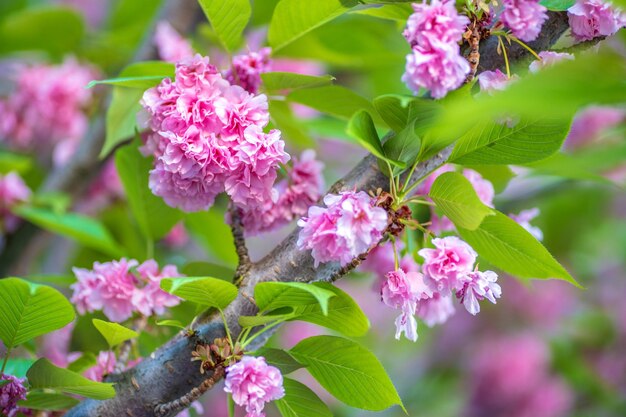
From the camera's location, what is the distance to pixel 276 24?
55 centimetres

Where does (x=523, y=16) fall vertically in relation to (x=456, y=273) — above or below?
above

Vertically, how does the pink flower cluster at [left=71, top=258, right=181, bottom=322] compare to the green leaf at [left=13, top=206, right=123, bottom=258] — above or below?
above

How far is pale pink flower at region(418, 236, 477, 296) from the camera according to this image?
1.49 ft

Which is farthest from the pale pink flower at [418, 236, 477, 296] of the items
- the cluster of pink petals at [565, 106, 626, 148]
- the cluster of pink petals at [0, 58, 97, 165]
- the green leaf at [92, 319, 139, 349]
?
the cluster of pink petals at [565, 106, 626, 148]

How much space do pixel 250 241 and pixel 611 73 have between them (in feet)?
5.98

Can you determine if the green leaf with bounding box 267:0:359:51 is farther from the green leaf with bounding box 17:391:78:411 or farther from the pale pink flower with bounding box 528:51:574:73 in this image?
the green leaf with bounding box 17:391:78:411

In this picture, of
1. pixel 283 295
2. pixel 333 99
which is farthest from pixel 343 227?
pixel 333 99

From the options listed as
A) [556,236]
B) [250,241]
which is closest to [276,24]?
[556,236]

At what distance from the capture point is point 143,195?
0.63 metres

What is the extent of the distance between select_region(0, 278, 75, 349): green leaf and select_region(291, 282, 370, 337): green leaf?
0.51ft

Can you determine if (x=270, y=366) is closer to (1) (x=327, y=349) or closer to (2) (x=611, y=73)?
(1) (x=327, y=349)

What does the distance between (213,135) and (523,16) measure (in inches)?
8.6

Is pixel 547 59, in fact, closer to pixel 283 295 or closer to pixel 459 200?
pixel 459 200

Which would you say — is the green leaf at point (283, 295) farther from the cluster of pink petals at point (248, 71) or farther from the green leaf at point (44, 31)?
the green leaf at point (44, 31)
